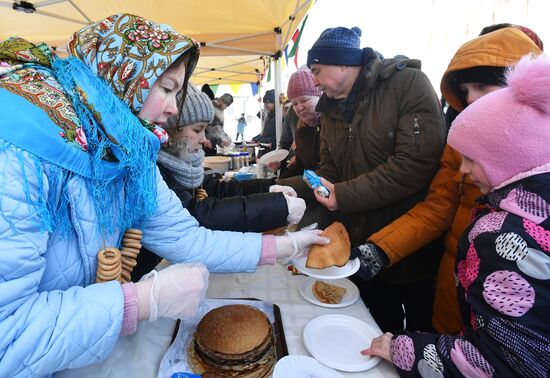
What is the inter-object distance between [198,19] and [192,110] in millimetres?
3187

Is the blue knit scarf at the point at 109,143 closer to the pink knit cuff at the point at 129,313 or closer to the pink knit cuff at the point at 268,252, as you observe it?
the pink knit cuff at the point at 129,313

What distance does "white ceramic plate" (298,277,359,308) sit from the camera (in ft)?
4.36

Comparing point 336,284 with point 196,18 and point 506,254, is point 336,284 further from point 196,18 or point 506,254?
point 196,18

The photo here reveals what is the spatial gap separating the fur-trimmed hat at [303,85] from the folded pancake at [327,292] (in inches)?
76.5

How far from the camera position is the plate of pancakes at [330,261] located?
1.32 meters

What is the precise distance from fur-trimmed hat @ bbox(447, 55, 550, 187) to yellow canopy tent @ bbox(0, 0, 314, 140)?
3231 millimetres

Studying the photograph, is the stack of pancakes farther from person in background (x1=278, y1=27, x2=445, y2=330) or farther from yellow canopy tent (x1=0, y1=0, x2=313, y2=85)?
yellow canopy tent (x1=0, y1=0, x2=313, y2=85)

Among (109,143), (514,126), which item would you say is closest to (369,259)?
(514,126)

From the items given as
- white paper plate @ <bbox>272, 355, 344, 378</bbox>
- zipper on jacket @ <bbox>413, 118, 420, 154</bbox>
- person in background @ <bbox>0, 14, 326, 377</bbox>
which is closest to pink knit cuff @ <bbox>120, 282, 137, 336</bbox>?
person in background @ <bbox>0, 14, 326, 377</bbox>

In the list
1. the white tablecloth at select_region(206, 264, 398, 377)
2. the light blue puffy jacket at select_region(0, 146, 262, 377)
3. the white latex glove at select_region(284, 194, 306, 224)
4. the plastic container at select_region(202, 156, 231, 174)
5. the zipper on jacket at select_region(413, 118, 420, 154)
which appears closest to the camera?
the light blue puffy jacket at select_region(0, 146, 262, 377)

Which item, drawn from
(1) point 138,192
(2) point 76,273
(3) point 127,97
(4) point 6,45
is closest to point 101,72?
(3) point 127,97

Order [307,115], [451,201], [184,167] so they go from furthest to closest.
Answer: [307,115]
[184,167]
[451,201]

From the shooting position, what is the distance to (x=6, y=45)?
2.89 feet

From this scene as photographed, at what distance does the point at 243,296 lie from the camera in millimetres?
1431
